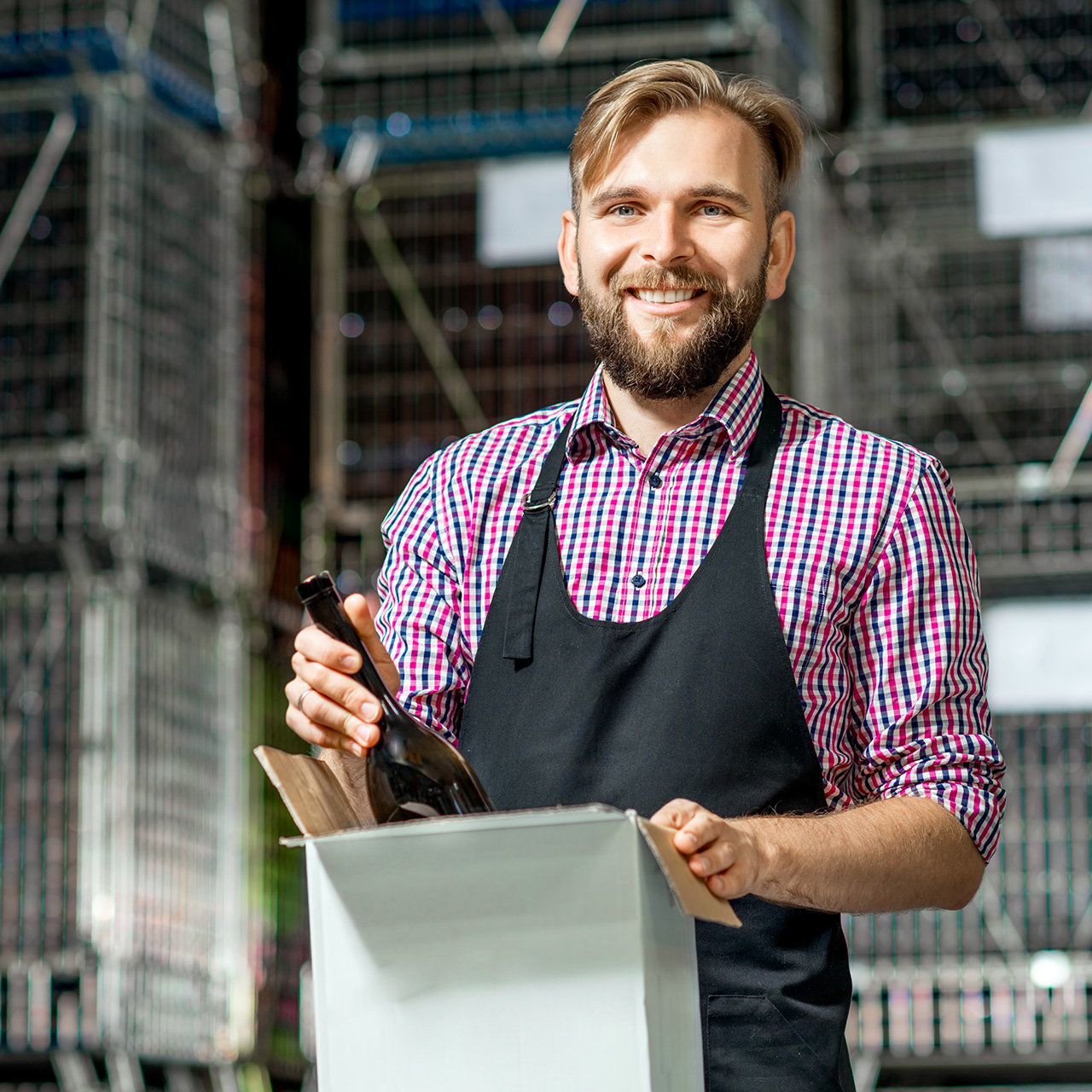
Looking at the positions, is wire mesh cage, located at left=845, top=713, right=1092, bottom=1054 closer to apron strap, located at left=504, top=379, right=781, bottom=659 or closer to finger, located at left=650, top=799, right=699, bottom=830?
apron strap, located at left=504, top=379, right=781, bottom=659

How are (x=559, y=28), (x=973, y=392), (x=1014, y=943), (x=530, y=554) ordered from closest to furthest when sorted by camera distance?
(x=530, y=554) → (x=1014, y=943) → (x=973, y=392) → (x=559, y=28)

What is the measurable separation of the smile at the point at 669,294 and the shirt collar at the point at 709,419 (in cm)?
8

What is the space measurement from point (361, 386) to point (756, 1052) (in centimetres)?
235

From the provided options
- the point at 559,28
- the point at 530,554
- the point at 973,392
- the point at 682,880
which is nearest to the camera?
the point at 682,880

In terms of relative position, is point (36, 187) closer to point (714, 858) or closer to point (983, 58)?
point (983, 58)

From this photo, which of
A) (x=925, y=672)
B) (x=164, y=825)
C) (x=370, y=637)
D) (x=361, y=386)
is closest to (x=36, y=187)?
(x=361, y=386)

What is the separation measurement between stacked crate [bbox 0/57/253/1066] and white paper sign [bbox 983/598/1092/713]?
1.31m

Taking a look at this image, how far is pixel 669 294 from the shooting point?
1.30 meters

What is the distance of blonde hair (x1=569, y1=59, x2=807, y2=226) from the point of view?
4.29ft

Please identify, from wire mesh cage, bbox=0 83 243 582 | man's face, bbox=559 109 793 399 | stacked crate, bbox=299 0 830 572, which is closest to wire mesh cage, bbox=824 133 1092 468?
stacked crate, bbox=299 0 830 572

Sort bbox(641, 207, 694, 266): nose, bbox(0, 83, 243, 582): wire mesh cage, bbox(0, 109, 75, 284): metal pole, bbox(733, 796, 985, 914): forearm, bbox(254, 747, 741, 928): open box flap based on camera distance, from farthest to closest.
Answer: bbox(0, 109, 75, 284): metal pole → bbox(0, 83, 243, 582): wire mesh cage → bbox(641, 207, 694, 266): nose → bbox(733, 796, 985, 914): forearm → bbox(254, 747, 741, 928): open box flap

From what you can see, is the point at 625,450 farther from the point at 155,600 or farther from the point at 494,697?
the point at 155,600

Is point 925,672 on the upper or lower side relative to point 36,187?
lower

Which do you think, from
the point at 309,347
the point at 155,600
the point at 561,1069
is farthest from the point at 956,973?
the point at 561,1069
